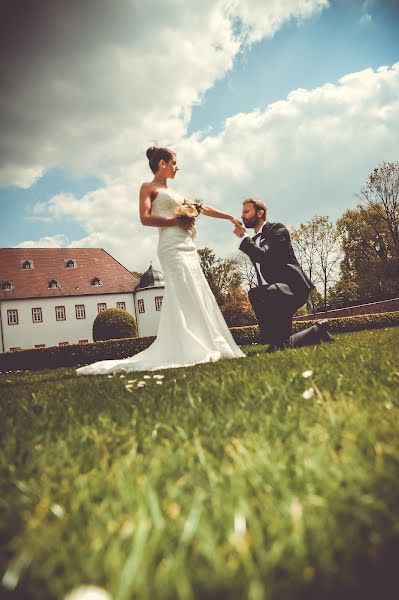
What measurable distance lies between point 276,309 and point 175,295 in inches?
65.7

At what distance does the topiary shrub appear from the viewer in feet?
104

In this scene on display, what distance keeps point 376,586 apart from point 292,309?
5.58m

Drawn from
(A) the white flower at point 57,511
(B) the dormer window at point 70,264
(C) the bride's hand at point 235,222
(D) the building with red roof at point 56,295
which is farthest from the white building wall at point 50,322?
(A) the white flower at point 57,511

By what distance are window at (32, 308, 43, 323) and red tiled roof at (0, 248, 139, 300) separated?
1714 millimetres

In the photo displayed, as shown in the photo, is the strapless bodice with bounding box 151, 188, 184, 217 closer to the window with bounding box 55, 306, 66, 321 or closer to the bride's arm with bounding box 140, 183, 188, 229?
the bride's arm with bounding box 140, 183, 188, 229

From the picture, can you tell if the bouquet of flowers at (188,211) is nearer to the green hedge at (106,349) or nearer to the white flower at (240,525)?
the white flower at (240,525)

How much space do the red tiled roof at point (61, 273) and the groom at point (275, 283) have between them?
43.2 m

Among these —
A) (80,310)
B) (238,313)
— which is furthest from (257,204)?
(80,310)

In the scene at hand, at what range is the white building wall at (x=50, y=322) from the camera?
144ft

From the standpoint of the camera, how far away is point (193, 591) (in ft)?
2.27

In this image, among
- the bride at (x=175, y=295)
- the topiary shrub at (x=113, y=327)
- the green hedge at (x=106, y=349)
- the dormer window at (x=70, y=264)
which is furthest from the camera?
the dormer window at (x=70, y=264)

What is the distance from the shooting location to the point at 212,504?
100cm

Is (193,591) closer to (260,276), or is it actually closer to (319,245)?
(260,276)

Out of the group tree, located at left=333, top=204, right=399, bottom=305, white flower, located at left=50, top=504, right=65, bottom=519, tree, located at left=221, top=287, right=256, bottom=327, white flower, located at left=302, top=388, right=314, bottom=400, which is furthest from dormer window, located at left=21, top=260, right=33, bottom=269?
white flower, located at left=50, top=504, right=65, bottom=519
